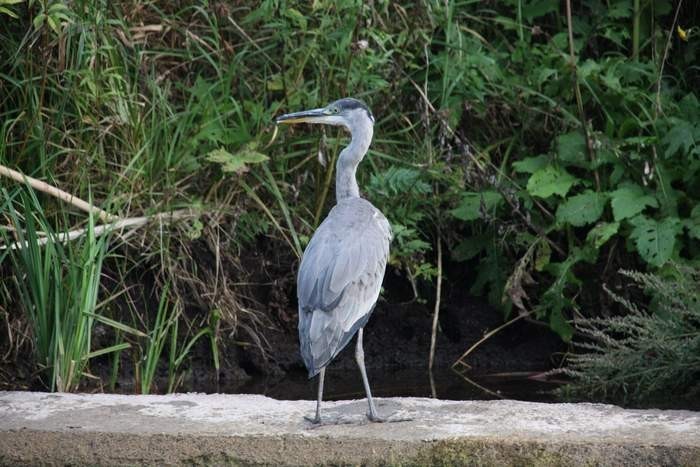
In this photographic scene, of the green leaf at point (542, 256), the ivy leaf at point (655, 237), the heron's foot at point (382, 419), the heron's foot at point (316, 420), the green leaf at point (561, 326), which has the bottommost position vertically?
the green leaf at point (561, 326)

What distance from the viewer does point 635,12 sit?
722 centimetres

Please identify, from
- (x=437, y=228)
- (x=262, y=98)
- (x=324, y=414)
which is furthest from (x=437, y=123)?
(x=324, y=414)

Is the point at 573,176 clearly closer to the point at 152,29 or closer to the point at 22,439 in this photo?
the point at 152,29

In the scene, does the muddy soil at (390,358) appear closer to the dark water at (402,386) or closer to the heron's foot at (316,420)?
the dark water at (402,386)

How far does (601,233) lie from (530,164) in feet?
2.30

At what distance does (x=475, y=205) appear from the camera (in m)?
6.76

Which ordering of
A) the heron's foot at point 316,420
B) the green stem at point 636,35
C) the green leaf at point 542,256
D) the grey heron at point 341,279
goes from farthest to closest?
the green stem at point 636,35 < the green leaf at point 542,256 < the grey heron at point 341,279 < the heron's foot at point 316,420

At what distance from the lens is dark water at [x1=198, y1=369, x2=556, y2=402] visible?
6.14 meters

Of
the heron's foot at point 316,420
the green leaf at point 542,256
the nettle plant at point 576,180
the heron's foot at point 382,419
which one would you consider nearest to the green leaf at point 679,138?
the nettle plant at point 576,180

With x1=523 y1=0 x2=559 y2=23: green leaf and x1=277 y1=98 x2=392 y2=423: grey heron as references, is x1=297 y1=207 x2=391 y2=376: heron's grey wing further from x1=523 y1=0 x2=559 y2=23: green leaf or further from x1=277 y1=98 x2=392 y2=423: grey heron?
x1=523 y1=0 x2=559 y2=23: green leaf

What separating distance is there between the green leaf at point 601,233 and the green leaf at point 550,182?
289 mm

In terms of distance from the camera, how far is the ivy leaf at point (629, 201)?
21.2ft

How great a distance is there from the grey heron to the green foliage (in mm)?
1317

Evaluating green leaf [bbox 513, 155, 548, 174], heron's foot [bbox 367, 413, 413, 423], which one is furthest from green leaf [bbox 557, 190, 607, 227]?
heron's foot [bbox 367, 413, 413, 423]
